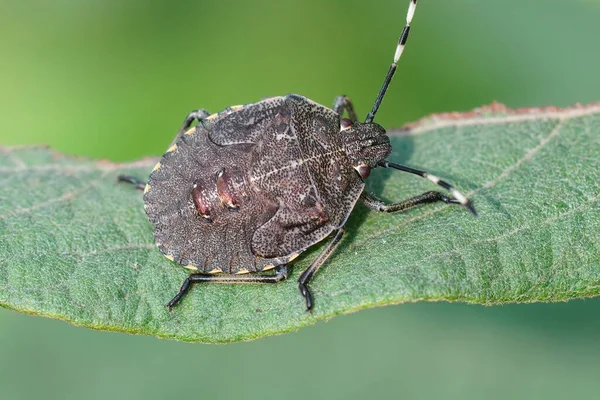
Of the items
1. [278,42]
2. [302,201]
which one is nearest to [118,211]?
[302,201]

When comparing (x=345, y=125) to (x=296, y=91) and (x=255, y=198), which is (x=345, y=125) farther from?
(x=296, y=91)

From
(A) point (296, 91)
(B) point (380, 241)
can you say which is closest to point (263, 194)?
(B) point (380, 241)

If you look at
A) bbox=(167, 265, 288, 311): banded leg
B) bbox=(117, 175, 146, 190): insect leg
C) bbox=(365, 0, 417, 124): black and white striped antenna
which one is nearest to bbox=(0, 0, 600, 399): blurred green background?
bbox=(117, 175, 146, 190): insect leg

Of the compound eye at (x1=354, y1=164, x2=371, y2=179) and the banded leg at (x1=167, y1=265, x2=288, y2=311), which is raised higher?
the compound eye at (x1=354, y1=164, x2=371, y2=179)

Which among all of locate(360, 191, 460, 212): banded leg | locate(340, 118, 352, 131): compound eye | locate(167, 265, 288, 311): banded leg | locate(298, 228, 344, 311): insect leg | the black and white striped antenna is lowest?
locate(167, 265, 288, 311): banded leg

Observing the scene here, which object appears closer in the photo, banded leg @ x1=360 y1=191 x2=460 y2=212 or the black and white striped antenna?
banded leg @ x1=360 y1=191 x2=460 y2=212

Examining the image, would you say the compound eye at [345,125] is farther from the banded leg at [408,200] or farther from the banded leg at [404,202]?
the banded leg at [404,202]

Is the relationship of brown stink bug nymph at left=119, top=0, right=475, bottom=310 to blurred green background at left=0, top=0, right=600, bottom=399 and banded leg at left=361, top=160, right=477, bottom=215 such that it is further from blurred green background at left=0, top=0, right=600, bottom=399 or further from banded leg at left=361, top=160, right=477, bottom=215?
blurred green background at left=0, top=0, right=600, bottom=399
